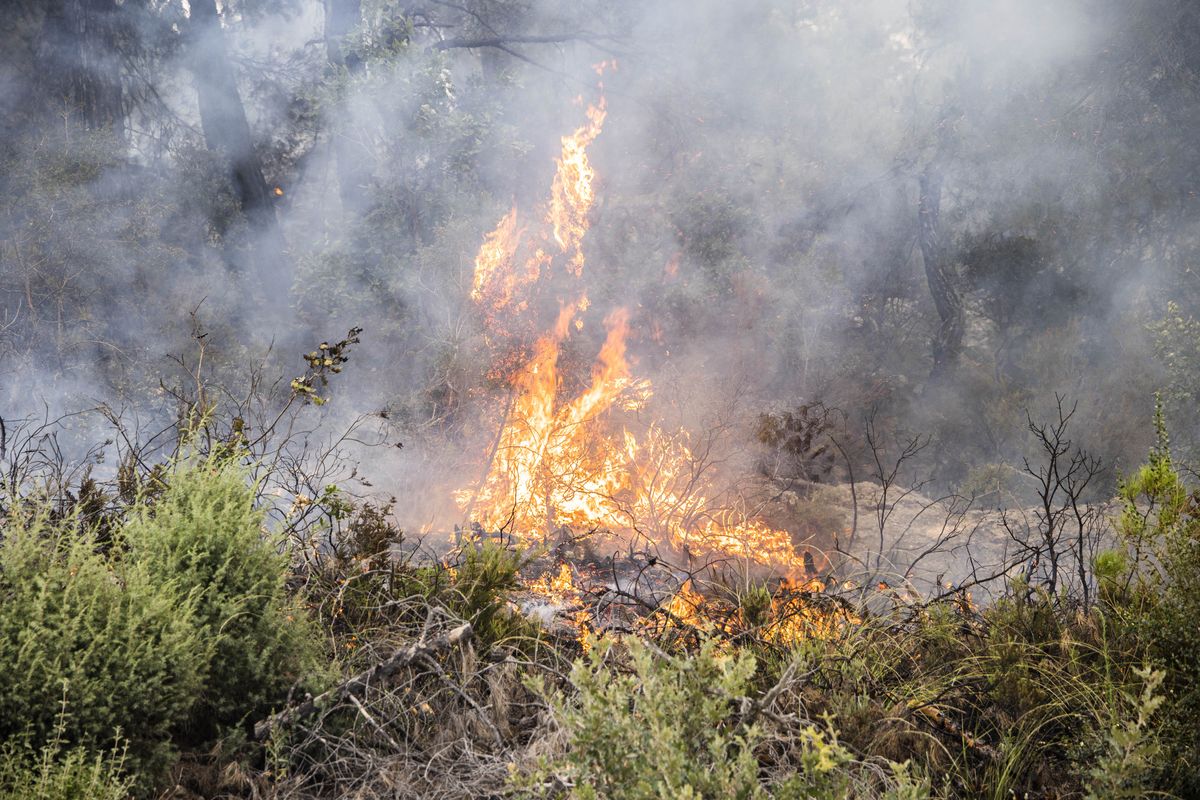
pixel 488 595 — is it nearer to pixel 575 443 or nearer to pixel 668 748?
pixel 668 748

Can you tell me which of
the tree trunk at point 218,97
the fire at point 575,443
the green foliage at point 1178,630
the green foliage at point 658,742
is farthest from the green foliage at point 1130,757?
the tree trunk at point 218,97

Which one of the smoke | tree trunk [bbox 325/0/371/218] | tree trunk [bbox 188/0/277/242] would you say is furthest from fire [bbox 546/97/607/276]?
tree trunk [bbox 188/0/277/242]

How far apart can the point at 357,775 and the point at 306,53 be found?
1011 cm

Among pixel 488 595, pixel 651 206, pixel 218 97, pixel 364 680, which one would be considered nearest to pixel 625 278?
pixel 651 206

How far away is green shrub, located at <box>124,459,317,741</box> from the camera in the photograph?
8.36ft

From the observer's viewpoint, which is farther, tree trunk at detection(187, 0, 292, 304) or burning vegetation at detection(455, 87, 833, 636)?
tree trunk at detection(187, 0, 292, 304)

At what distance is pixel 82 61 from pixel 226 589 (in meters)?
8.84

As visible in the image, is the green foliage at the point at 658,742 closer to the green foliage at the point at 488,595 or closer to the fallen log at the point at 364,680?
the fallen log at the point at 364,680

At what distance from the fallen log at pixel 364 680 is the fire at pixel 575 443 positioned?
56.4 inches

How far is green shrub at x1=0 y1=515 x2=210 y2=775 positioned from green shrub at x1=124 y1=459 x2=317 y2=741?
3.5 inches

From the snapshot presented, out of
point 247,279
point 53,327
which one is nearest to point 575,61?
point 247,279

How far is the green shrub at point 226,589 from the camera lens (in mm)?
2549

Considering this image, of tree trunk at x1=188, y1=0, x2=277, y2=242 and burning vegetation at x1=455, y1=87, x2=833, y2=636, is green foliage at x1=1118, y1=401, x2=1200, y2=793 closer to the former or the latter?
burning vegetation at x1=455, y1=87, x2=833, y2=636

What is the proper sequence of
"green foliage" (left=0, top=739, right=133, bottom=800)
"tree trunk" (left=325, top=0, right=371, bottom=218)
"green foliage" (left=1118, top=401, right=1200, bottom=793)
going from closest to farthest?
"green foliage" (left=0, top=739, right=133, bottom=800) < "green foliage" (left=1118, top=401, right=1200, bottom=793) < "tree trunk" (left=325, top=0, right=371, bottom=218)
